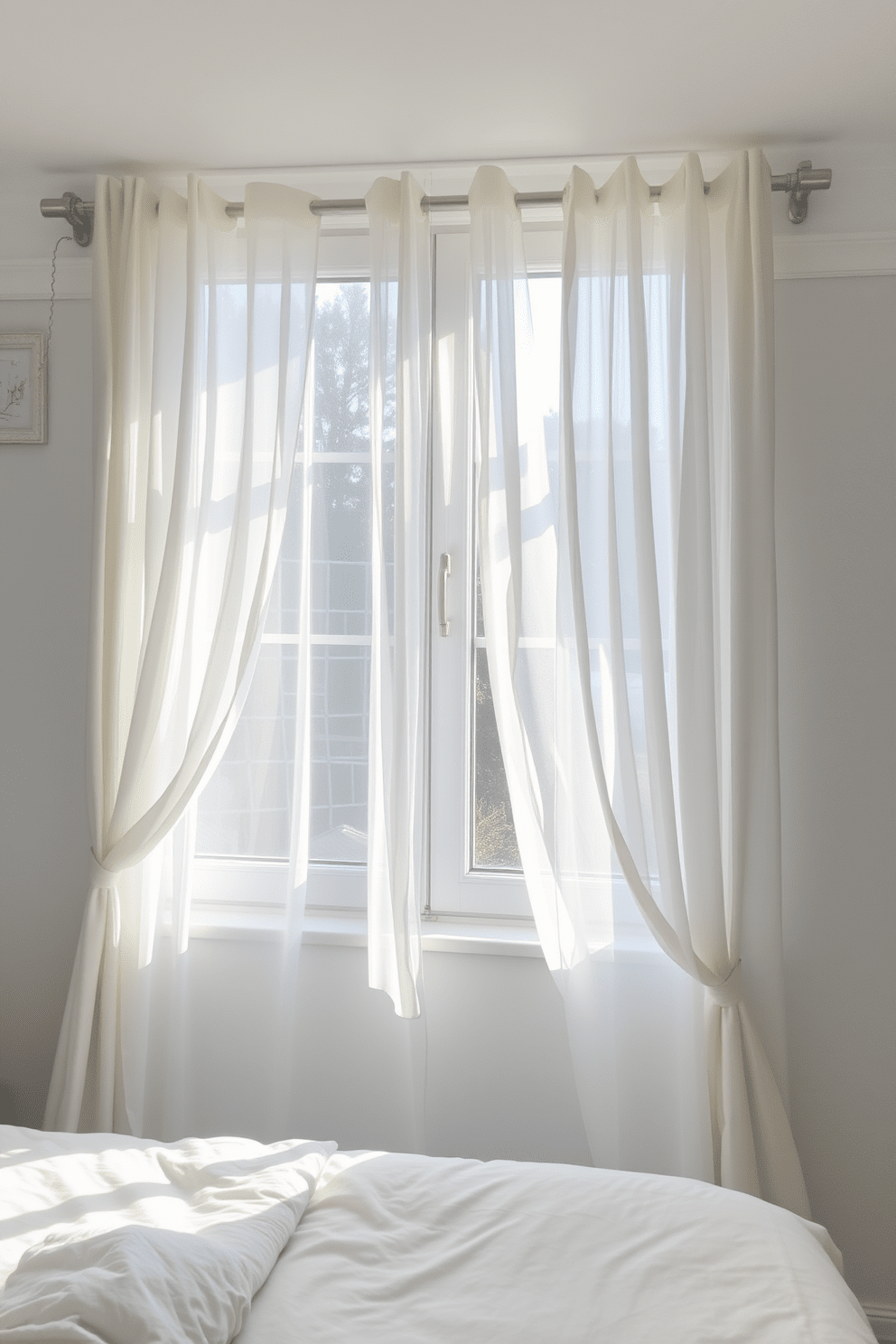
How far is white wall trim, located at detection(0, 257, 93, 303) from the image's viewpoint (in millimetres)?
2545

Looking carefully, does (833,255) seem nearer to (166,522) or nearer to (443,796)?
(443,796)

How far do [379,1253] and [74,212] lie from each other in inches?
91.6

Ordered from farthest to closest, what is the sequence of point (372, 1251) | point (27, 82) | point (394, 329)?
1. point (394, 329)
2. point (27, 82)
3. point (372, 1251)

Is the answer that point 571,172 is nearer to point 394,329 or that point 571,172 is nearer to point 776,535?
point 394,329

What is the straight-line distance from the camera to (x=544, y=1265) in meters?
1.38

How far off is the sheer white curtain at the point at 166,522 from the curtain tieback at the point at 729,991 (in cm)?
123

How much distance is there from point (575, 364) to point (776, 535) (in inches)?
24.1

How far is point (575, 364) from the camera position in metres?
2.26

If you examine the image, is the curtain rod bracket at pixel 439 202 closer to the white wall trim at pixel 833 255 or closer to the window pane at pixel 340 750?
the white wall trim at pixel 833 255

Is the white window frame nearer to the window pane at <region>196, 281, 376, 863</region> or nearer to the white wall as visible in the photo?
the window pane at <region>196, 281, 376, 863</region>

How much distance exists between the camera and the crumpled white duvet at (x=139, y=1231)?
1.10 m

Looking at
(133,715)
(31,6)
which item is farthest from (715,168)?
(133,715)

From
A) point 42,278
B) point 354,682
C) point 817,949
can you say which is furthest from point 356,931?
point 42,278

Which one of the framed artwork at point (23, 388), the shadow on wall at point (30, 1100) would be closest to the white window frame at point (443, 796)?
the shadow on wall at point (30, 1100)
